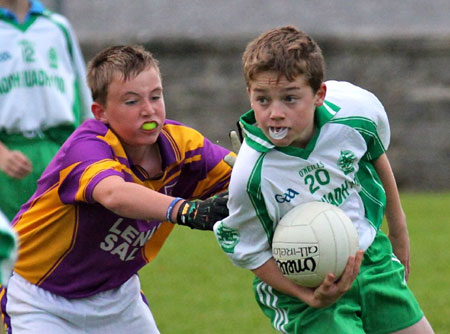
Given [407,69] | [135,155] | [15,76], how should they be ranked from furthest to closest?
[407,69] < [15,76] < [135,155]

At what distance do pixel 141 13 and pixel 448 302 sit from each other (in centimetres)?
893

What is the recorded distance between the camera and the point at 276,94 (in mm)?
4109

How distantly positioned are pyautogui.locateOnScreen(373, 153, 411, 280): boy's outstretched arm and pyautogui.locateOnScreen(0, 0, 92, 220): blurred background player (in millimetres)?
2411

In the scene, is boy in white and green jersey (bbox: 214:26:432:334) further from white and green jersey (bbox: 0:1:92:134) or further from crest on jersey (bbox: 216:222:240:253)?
white and green jersey (bbox: 0:1:92:134)

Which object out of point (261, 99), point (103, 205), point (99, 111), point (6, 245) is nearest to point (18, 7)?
point (99, 111)

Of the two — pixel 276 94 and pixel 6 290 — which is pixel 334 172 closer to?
pixel 276 94

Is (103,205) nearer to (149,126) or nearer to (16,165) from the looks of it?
(149,126)

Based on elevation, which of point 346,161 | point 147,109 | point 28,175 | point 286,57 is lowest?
point 28,175

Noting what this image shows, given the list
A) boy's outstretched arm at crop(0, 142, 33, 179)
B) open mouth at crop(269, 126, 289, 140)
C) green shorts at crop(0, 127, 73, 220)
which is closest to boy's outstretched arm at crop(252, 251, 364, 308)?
open mouth at crop(269, 126, 289, 140)

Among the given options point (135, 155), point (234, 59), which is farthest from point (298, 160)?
point (234, 59)

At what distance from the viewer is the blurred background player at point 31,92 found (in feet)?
20.7

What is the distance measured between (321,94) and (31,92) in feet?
8.47

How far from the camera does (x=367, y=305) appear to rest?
446 cm

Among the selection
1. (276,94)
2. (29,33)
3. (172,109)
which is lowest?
(172,109)
